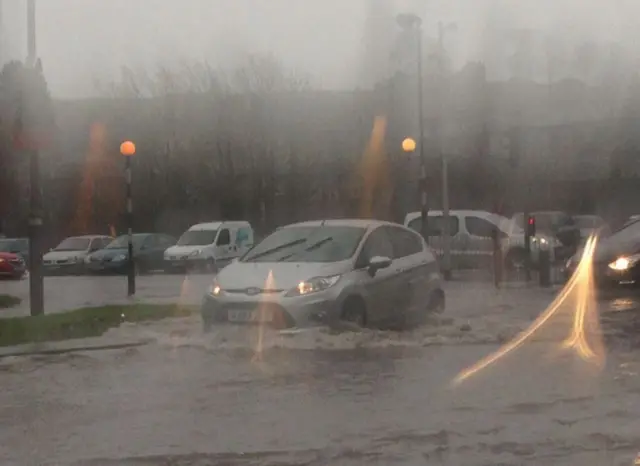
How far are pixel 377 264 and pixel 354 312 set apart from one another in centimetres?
72

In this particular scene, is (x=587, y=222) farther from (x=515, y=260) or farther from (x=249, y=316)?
(x=249, y=316)

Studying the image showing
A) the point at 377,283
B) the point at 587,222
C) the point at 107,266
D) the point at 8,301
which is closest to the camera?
the point at 377,283

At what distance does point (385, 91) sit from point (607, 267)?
92.9 feet

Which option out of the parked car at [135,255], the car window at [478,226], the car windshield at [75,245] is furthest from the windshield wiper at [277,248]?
the car windshield at [75,245]

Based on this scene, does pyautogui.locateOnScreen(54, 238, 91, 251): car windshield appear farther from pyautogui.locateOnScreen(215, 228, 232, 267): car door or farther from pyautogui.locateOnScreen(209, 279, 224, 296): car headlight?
pyautogui.locateOnScreen(209, 279, 224, 296): car headlight

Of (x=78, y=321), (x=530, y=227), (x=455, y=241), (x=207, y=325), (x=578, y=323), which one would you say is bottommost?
(x=578, y=323)

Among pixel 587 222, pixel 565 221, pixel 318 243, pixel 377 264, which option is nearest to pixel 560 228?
pixel 565 221

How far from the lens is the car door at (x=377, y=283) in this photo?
13367mm

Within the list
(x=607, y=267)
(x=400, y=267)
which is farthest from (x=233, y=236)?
(x=400, y=267)

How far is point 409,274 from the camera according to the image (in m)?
14.4

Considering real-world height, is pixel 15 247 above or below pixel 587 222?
below

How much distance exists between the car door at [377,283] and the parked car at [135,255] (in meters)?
24.1

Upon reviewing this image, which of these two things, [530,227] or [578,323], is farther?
[530,227]

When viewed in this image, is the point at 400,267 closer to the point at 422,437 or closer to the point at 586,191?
the point at 422,437
